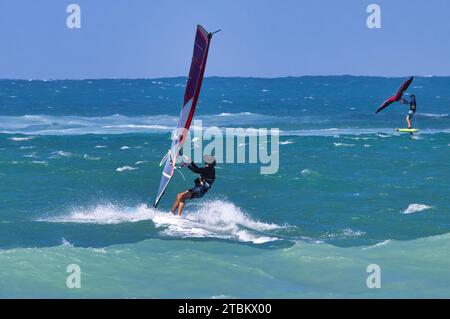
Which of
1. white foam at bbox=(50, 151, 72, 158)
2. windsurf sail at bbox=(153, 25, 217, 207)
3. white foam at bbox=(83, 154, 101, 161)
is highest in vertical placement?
white foam at bbox=(50, 151, 72, 158)

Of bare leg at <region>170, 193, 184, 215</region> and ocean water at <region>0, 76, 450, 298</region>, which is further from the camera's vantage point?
bare leg at <region>170, 193, 184, 215</region>

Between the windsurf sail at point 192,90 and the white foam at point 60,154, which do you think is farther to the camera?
the white foam at point 60,154

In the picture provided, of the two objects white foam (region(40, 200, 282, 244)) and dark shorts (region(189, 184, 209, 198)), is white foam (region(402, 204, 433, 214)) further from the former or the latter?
dark shorts (region(189, 184, 209, 198))

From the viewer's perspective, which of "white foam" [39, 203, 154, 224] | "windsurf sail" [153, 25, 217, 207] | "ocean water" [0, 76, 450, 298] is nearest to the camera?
"ocean water" [0, 76, 450, 298]

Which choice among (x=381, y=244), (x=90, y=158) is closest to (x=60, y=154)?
(x=90, y=158)

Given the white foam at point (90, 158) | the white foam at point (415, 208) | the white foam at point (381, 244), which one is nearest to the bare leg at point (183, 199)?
the white foam at point (381, 244)

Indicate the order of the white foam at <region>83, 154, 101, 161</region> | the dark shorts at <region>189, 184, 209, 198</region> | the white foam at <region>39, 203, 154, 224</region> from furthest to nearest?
the white foam at <region>83, 154, 101, 161</region> → the white foam at <region>39, 203, 154, 224</region> → the dark shorts at <region>189, 184, 209, 198</region>

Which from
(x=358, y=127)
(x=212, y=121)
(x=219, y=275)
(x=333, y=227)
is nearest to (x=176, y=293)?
(x=219, y=275)

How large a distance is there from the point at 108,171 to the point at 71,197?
201 inches

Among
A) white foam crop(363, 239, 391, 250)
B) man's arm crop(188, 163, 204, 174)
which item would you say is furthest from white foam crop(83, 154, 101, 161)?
white foam crop(363, 239, 391, 250)

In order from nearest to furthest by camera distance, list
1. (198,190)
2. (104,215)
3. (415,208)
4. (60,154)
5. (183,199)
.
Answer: (198,190) < (183,199) < (104,215) < (415,208) < (60,154)

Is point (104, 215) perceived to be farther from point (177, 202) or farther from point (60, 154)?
point (60, 154)

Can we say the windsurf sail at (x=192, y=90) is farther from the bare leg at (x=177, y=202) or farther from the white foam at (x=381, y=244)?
the white foam at (x=381, y=244)

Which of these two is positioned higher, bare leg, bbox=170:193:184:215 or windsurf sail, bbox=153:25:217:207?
windsurf sail, bbox=153:25:217:207
